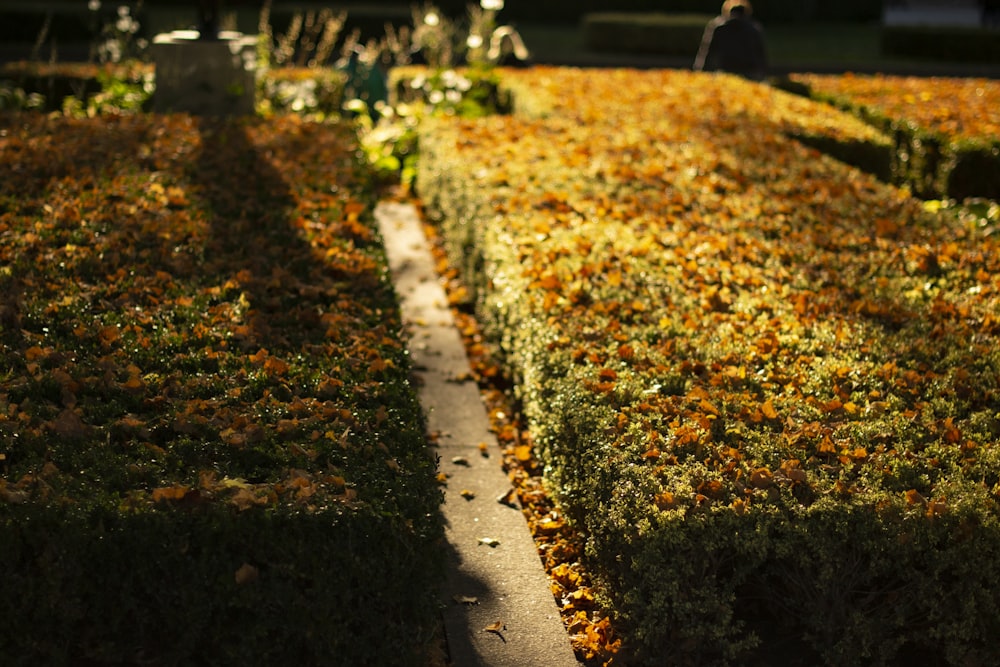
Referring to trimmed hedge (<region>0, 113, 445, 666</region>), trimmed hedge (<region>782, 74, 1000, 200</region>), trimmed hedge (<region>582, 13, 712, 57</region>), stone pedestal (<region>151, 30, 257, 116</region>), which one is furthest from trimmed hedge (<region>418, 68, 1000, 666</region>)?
trimmed hedge (<region>582, 13, 712, 57</region>)

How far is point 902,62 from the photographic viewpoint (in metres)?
24.2

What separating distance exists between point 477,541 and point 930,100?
32.3 feet

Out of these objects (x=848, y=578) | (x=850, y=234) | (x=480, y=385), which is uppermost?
(x=850, y=234)

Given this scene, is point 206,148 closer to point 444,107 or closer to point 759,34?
point 444,107

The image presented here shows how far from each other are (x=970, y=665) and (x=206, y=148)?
641 centimetres

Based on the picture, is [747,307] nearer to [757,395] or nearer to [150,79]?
[757,395]

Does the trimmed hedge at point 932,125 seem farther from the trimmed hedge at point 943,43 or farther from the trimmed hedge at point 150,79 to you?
the trimmed hedge at point 943,43

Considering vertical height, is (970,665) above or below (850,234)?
below

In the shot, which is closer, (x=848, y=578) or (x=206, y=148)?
(x=848, y=578)

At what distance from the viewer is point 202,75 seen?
10.8m

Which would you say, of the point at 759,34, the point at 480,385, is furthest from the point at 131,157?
the point at 759,34

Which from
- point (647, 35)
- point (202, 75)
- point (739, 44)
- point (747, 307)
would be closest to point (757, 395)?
point (747, 307)

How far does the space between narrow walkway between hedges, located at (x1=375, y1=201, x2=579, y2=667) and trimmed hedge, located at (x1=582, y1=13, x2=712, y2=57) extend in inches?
724

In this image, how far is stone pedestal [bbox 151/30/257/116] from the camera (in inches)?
420
